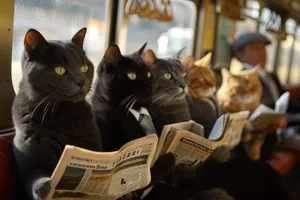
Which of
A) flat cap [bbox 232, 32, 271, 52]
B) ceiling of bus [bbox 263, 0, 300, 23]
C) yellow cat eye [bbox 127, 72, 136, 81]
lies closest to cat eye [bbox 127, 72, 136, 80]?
yellow cat eye [bbox 127, 72, 136, 81]

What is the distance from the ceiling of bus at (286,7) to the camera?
4168 millimetres

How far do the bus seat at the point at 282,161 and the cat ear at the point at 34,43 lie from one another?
184 cm

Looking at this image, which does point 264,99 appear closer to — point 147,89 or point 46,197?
point 147,89

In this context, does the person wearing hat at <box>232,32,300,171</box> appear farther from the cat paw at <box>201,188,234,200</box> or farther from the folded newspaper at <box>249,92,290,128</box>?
the cat paw at <box>201,188,234,200</box>

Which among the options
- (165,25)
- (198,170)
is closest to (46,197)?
(198,170)

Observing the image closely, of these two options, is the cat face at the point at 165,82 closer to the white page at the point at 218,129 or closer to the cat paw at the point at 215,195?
the white page at the point at 218,129

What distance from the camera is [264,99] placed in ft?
9.13

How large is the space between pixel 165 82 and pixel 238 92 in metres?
0.67

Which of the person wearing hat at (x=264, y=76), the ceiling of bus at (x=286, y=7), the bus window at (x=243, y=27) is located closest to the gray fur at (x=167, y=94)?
the person wearing hat at (x=264, y=76)

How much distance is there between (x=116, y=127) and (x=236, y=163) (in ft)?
3.28

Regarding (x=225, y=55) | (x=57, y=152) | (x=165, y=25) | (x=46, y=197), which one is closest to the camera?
(x=46, y=197)

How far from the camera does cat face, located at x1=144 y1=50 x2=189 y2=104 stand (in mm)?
1464

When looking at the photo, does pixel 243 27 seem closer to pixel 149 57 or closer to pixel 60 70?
pixel 149 57

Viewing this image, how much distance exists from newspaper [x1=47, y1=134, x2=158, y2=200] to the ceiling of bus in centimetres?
345
